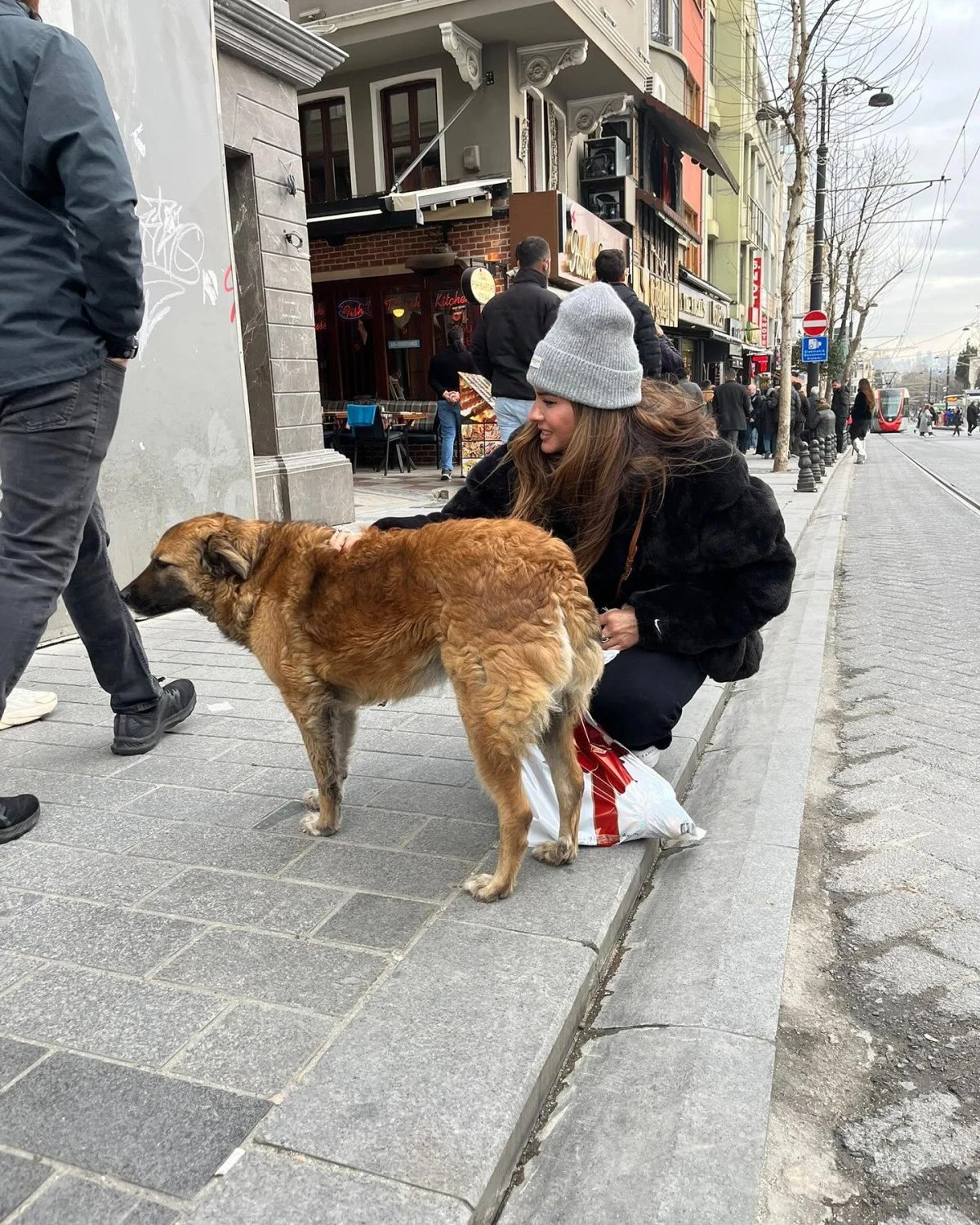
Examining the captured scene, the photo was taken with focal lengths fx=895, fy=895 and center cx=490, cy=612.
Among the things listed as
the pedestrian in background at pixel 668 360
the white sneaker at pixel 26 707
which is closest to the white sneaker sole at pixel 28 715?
the white sneaker at pixel 26 707

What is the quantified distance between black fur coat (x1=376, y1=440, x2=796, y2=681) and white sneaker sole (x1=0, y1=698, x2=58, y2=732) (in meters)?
2.50

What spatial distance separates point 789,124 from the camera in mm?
17922

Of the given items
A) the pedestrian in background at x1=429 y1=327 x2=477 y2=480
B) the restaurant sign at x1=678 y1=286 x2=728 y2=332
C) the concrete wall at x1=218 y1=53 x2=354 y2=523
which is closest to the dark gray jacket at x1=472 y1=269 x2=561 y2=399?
the concrete wall at x1=218 y1=53 x2=354 y2=523

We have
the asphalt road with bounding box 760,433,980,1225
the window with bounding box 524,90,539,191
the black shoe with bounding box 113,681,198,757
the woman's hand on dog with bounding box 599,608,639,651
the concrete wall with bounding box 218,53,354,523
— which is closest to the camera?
the asphalt road with bounding box 760,433,980,1225

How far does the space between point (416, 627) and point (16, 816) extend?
1.60 m

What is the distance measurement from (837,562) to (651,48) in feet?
67.9

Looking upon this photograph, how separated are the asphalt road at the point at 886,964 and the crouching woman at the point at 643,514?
833mm

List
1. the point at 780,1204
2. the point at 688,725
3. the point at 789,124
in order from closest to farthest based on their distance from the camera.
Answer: the point at 780,1204 → the point at 688,725 → the point at 789,124

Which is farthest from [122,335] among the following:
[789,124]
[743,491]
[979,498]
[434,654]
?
[789,124]

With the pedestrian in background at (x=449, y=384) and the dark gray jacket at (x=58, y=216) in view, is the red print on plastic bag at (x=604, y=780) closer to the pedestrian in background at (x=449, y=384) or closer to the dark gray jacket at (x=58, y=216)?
the dark gray jacket at (x=58, y=216)

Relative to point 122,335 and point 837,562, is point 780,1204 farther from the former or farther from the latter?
point 837,562

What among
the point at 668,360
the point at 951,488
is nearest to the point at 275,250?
the point at 668,360

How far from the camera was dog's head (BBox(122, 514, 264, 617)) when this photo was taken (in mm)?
3016

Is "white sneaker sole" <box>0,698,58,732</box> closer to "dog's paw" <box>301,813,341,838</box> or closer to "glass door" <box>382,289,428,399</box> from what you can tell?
"dog's paw" <box>301,813,341,838</box>
